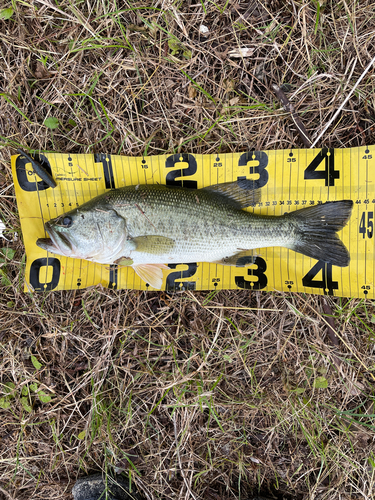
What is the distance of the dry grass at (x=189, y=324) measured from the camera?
3072mm

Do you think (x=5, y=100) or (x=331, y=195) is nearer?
(x=331, y=195)

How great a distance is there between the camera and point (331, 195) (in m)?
3.05

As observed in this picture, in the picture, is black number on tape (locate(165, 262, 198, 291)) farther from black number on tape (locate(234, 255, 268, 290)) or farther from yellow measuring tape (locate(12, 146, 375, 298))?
black number on tape (locate(234, 255, 268, 290))

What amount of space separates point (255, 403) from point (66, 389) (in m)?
2.17

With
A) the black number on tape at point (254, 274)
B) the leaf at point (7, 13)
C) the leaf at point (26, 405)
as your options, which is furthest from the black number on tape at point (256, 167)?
the leaf at point (26, 405)

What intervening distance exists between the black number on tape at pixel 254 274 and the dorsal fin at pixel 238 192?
1.99ft

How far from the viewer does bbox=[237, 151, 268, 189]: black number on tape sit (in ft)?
Answer: 10.2

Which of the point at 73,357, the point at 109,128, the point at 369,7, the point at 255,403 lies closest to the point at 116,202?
the point at 109,128

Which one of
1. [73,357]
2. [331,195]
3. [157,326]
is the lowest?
[73,357]

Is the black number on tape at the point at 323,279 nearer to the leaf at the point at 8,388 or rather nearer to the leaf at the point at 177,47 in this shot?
the leaf at the point at 177,47

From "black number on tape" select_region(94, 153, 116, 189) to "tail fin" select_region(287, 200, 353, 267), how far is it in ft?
6.55

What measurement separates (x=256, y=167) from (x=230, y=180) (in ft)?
1.04

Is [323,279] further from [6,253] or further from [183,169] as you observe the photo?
[6,253]

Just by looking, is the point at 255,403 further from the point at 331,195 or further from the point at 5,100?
the point at 5,100
